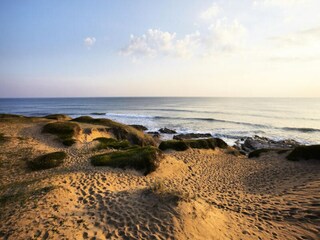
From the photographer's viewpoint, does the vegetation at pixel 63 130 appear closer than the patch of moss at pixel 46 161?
No

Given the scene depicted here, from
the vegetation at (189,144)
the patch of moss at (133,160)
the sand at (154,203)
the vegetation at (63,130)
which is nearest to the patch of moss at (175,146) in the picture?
the vegetation at (189,144)

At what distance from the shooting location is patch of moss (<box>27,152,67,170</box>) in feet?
55.2

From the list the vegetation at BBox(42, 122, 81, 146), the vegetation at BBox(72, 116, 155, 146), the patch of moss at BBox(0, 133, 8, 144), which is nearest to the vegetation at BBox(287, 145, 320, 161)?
the vegetation at BBox(72, 116, 155, 146)

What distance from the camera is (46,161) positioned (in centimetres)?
1750

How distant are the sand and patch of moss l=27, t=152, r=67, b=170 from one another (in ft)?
2.03

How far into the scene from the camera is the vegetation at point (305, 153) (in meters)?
21.1

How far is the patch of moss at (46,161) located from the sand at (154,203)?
62cm

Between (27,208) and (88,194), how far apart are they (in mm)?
2800

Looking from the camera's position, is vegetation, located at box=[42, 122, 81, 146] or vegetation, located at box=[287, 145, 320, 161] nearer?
vegetation, located at box=[287, 145, 320, 161]

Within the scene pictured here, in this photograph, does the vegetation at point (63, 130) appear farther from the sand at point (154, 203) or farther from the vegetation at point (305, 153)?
the vegetation at point (305, 153)

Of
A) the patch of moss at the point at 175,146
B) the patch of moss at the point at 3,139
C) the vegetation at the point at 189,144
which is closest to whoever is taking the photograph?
the patch of moss at the point at 3,139

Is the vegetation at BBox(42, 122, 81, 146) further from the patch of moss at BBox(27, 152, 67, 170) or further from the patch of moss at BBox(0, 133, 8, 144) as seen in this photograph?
the patch of moss at BBox(27, 152, 67, 170)

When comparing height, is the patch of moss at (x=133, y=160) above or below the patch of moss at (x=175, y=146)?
above

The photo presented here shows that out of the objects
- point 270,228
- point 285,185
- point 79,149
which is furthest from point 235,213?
point 79,149
